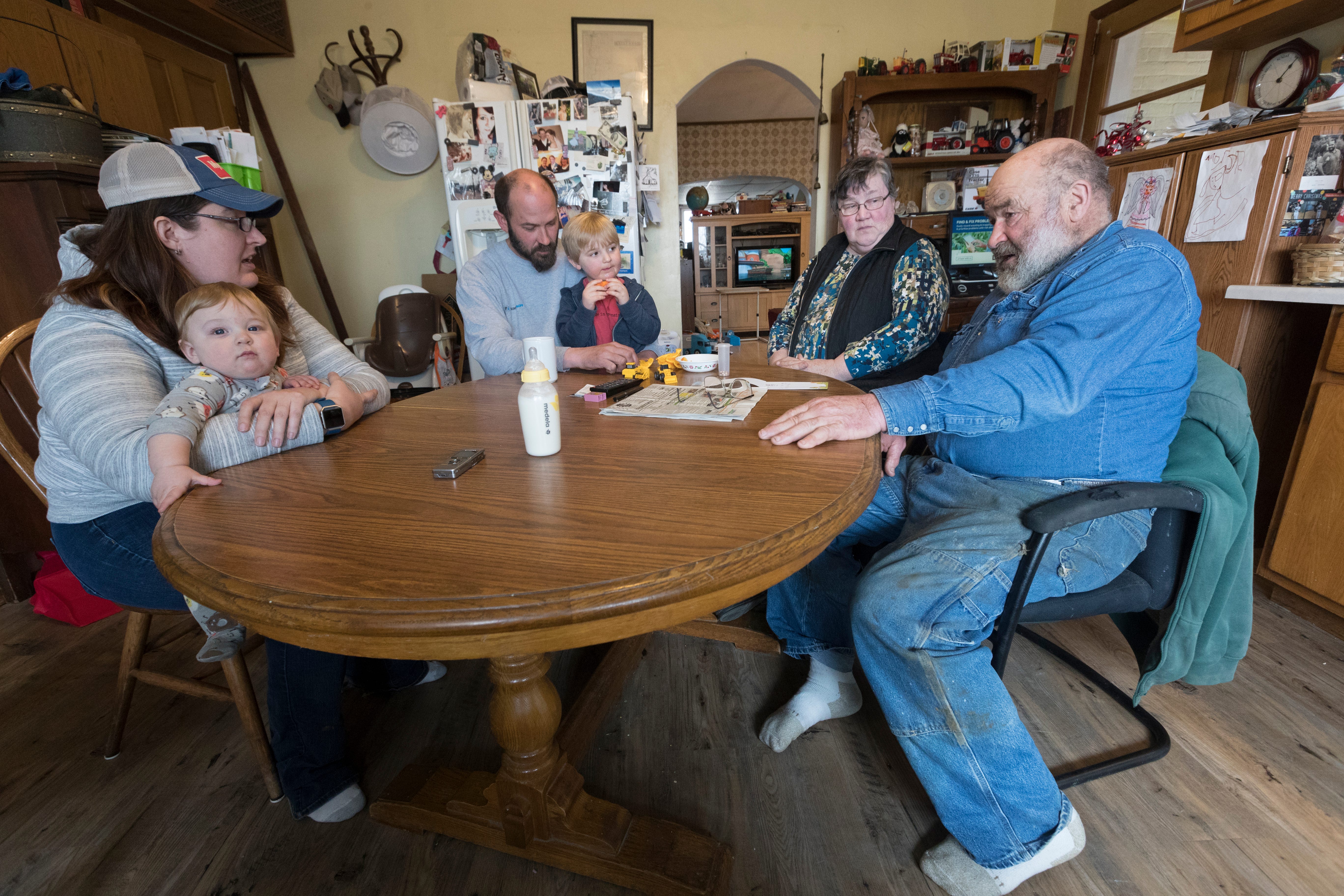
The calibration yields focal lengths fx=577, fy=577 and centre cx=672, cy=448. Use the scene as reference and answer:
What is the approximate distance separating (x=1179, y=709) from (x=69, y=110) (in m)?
3.51

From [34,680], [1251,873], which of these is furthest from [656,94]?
[1251,873]

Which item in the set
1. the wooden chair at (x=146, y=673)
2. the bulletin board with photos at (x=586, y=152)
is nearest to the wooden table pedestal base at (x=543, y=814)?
the wooden chair at (x=146, y=673)

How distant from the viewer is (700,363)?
1.53 metres

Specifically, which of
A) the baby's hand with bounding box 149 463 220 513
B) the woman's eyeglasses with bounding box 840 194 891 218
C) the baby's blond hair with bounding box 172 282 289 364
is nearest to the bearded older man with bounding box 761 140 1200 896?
the woman's eyeglasses with bounding box 840 194 891 218

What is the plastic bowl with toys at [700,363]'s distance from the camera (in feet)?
5.02

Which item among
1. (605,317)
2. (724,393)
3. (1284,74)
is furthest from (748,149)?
(724,393)

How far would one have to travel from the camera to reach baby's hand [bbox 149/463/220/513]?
0.79 meters

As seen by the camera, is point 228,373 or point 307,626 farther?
point 228,373

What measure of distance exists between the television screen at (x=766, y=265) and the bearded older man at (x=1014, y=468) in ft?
19.3

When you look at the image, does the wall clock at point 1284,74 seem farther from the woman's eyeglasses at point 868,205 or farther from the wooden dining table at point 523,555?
the wooden dining table at point 523,555

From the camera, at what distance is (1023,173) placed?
1.14 metres

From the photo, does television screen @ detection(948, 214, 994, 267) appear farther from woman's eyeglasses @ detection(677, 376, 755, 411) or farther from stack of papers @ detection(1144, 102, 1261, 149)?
woman's eyeglasses @ detection(677, 376, 755, 411)

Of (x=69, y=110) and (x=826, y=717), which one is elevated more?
(x=69, y=110)

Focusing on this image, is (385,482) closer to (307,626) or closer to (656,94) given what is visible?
(307,626)
